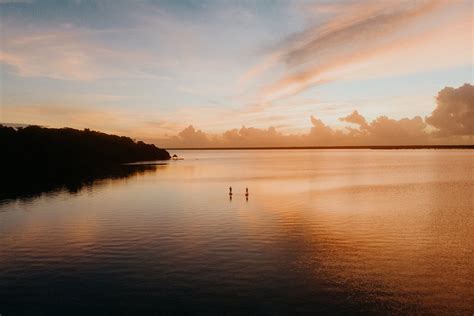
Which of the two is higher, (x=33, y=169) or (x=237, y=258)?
(x=33, y=169)

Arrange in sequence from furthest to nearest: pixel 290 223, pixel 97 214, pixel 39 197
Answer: pixel 39 197 → pixel 97 214 → pixel 290 223

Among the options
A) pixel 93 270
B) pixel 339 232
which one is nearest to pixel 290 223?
pixel 339 232

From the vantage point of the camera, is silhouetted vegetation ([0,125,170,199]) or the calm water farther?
silhouetted vegetation ([0,125,170,199])

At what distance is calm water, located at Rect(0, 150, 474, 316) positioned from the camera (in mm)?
27594

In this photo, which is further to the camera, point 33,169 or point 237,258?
point 33,169

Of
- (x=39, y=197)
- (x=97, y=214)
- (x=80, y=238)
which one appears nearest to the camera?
(x=80, y=238)

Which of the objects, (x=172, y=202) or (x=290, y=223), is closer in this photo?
(x=290, y=223)

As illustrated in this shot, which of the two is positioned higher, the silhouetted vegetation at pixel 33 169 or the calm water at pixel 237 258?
the silhouetted vegetation at pixel 33 169

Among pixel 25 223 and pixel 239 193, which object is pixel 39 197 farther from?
pixel 239 193

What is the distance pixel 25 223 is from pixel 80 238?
608 inches

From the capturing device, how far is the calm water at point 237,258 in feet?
90.5

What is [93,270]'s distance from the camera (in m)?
34.5

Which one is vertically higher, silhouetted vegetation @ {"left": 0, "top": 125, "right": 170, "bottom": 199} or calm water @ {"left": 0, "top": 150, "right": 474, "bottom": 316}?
silhouetted vegetation @ {"left": 0, "top": 125, "right": 170, "bottom": 199}

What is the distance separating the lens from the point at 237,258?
126 feet
